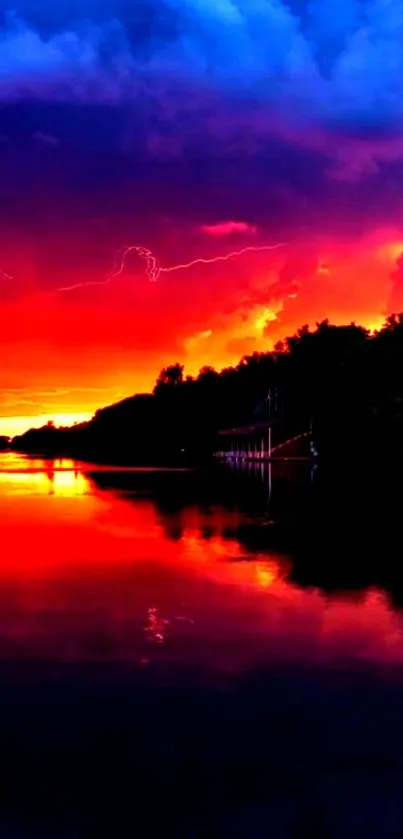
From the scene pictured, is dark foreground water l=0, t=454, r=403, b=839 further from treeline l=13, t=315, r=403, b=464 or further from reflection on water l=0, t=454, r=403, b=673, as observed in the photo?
treeline l=13, t=315, r=403, b=464

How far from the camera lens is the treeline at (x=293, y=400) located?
3078 inches

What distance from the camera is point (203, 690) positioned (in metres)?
10.1

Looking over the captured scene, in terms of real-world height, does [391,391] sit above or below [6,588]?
above

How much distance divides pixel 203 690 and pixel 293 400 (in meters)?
94.3

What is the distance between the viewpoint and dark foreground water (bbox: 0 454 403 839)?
715 cm

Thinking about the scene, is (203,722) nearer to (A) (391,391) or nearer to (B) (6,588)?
(B) (6,588)

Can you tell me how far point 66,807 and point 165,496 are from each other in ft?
109

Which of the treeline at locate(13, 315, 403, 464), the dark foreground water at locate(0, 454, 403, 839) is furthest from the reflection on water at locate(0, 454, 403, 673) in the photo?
the treeline at locate(13, 315, 403, 464)

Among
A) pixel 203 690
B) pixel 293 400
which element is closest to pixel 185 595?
pixel 203 690

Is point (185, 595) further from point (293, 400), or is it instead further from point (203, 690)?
point (293, 400)

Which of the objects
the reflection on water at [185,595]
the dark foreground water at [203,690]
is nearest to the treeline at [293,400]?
the reflection on water at [185,595]

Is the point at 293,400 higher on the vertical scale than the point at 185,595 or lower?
higher

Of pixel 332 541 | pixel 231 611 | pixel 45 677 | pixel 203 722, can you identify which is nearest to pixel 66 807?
pixel 203 722

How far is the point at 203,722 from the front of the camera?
9.08 metres
